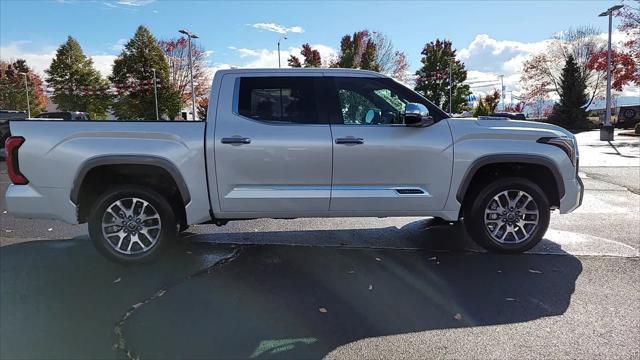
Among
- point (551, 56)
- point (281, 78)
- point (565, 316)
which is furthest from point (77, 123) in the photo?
point (551, 56)

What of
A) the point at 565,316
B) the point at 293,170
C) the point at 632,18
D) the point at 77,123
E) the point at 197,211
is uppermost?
the point at 632,18

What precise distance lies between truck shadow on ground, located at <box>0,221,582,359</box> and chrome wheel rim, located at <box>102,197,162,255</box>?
23 cm

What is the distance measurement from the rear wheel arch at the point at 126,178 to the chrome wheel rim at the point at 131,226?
225 mm

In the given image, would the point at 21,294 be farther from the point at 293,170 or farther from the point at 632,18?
the point at 632,18

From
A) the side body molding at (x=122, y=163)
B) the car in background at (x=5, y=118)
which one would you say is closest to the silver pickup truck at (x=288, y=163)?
the side body molding at (x=122, y=163)

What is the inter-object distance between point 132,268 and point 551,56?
52.3 m

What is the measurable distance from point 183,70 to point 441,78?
31.7 m

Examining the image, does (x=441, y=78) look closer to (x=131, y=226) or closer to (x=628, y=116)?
(x=628, y=116)

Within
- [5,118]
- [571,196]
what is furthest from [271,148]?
[5,118]

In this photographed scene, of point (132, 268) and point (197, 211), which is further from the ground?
point (197, 211)

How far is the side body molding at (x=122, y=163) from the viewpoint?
15.1 feet

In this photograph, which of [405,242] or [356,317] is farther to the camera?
[405,242]

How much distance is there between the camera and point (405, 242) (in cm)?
577

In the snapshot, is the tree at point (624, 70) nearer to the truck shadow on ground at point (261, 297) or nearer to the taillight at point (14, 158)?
the truck shadow on ground at point (261, 297)
